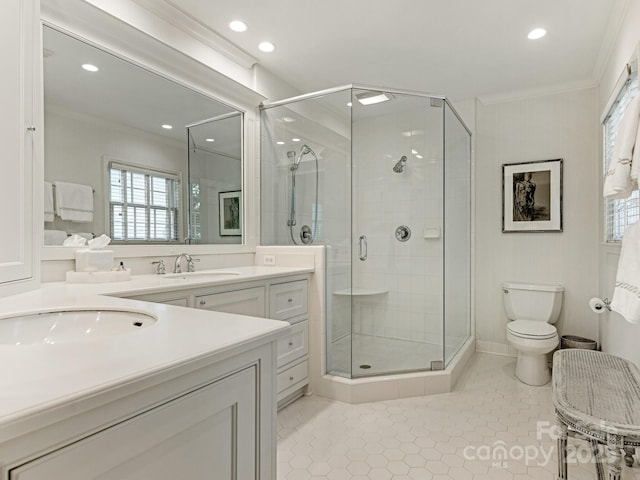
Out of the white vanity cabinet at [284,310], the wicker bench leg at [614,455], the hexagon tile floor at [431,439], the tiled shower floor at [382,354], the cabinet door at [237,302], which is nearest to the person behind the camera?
the wicker bench leg at [614,455]

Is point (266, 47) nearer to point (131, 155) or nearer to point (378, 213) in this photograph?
point (131, 155)

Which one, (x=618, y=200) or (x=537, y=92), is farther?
(x=537, y=92)

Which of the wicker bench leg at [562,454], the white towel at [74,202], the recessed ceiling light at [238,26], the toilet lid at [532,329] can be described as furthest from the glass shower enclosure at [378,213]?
the white towel at [74,202]

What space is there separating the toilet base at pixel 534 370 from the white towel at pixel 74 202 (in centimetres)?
310

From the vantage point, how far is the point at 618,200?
248 centimetres

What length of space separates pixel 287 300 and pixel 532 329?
75.1 inches

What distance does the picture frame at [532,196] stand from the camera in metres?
3.26

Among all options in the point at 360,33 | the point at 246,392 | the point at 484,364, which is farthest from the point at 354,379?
the point at 360,33

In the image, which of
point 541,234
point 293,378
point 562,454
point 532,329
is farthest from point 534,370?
point 293,378

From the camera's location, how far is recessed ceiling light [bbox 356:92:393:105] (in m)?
2.80

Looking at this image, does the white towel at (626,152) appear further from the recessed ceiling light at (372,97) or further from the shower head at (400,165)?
the shower head at (400,165)

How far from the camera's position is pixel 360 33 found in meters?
→ 2.52

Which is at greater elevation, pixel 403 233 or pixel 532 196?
pixel 532 196

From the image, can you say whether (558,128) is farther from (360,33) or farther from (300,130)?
(300,130)
